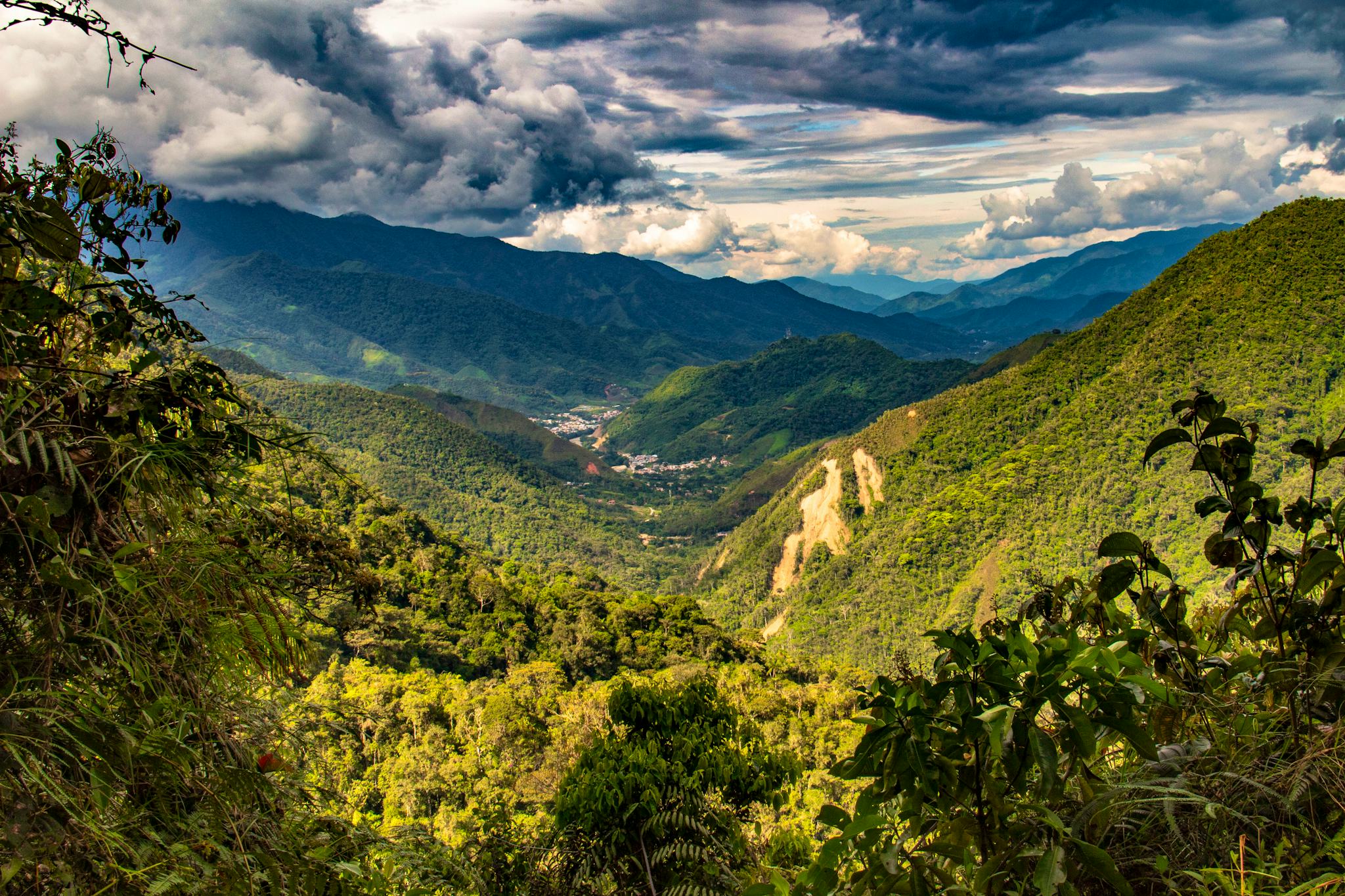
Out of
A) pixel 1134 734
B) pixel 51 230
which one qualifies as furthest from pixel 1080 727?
pixel 51 230

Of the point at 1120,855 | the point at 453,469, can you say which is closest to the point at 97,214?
the point at 1120,855

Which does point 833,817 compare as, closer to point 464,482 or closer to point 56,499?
point 56,499

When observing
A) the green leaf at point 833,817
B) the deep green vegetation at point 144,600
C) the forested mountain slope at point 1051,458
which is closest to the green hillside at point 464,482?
the forested mountain slope at point 1051,458

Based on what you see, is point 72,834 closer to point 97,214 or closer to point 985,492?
point 97,214

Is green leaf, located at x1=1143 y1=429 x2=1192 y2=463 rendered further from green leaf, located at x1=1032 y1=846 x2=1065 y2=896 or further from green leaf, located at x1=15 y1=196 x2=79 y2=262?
green leaf, located at x1=15 y1=196 x2=79 y2=262

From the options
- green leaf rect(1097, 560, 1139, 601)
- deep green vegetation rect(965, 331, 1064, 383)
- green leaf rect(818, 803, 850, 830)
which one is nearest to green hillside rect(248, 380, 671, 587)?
deep green vegetation rect(965, 331, 1064, 383)

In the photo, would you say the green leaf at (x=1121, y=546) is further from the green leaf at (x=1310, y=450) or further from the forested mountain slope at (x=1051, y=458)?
the forested mountain slope at (x=1051, y=458)
